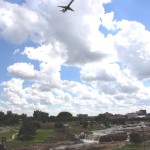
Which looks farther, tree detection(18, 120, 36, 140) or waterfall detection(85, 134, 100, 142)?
waterfall detection(85, 134, 100, 142)

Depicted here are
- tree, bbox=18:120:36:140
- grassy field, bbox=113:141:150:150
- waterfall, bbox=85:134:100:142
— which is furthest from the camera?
waterfall, bbox=85:134:100:142

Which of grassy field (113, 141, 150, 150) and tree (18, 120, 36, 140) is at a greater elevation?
tree (18, 120, 36, 140)

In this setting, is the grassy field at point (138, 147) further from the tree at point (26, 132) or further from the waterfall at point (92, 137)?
the waterfall at point (92, 137)

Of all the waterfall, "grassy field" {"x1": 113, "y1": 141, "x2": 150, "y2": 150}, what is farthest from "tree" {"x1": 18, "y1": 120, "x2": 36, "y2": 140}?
"grassy field" {"x1": 113, "y1": 141, "x2": 150, "y2": 150}

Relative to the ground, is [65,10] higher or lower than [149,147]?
higher

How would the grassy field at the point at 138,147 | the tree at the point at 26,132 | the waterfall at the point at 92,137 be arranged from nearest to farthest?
the grassy field at the point at 138,147 < the tree at the point at 26,132 < the waterfall at the point at 92,137

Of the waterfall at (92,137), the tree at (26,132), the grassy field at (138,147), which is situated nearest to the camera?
the grassy field at (138,147)

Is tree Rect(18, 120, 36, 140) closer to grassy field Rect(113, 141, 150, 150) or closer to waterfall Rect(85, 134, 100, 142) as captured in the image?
waterfall Rect(85, 134, 100, 142)

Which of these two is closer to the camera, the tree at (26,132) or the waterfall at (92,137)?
the tree at (26,132)

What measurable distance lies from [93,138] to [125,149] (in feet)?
171

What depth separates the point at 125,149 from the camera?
9988cm

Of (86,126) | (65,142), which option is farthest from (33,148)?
(86,126)

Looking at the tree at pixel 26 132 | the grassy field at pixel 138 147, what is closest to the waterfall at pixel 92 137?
the tree at pixel 26 132

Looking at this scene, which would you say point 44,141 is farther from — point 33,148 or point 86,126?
point 86,126
